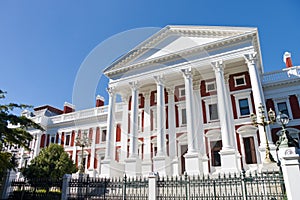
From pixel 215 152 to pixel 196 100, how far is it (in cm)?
530

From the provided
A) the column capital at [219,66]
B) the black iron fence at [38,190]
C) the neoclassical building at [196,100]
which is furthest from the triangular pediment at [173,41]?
the black iron fence at [38,190]

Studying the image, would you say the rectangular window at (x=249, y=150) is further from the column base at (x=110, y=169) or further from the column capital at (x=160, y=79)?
the column base at (x=110, y=169)

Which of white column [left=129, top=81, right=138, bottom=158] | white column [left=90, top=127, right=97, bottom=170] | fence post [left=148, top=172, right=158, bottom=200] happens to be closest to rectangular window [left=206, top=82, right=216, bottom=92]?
white column [left=129, top=81, right=138, bottom=158]

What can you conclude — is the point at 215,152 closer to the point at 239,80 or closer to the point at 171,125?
the point at 171,125

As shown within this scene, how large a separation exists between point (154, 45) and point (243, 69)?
891 cm

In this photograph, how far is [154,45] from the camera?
2352cm

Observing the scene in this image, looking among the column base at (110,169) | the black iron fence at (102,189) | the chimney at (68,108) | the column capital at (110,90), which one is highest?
the chimney at (68,108)

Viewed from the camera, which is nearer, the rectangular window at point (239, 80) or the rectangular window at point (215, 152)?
the rectangular window at point (215, 152)

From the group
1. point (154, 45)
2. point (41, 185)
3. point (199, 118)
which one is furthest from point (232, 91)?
point (41, 185)

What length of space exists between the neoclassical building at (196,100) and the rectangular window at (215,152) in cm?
9

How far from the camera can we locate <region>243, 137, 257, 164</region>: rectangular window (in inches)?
758

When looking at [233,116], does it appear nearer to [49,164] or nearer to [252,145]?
[252,145]

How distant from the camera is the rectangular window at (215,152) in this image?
67.0 feet

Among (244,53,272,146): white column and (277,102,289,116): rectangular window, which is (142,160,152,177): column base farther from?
(277,102,289,116): rectangular window
